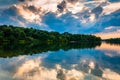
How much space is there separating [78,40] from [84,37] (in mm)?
6617

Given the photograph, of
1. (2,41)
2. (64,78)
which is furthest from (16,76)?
(2,41)

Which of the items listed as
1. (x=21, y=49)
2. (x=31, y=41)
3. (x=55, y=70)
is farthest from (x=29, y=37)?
(x=55, y=70)

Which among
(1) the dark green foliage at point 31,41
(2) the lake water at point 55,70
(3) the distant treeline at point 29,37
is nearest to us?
(2) the lake water at point 55,70

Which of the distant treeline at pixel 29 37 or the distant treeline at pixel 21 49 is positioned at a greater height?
the distant treeline at pixel 29 37

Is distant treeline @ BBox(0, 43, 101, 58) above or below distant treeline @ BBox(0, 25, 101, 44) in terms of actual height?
below

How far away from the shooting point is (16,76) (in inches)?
1060

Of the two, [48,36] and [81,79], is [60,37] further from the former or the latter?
[81,79]

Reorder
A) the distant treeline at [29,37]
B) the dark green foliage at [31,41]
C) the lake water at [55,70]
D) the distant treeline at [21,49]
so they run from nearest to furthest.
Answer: the lake water at [55,70] < the distant treeline at [21,49] < the dark green foliage at [31,41] < the distant treeline at [29,37]

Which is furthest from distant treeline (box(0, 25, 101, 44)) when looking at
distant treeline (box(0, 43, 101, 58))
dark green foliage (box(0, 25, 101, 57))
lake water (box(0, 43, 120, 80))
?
lake water (box(0, 43, 120, 80))

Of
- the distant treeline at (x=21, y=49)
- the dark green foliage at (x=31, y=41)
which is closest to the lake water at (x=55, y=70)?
the distant treeline at (x=21, y=49)

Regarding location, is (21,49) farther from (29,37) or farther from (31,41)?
(29,37)

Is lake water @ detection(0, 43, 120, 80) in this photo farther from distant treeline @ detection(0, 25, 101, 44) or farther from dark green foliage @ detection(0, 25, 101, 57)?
→ distant treeline @ detection(0, 25, 101, 44)

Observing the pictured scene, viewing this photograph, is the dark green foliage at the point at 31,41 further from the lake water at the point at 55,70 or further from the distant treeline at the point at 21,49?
the lake water at the point at 55,70

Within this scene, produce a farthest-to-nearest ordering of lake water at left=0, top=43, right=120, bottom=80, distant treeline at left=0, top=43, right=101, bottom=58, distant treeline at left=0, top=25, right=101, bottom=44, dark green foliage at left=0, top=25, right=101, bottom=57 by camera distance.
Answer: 1. distant treeline at left=0, top=25, right=101, bottom=44
2. dark green foliage at left=0, top=25, right=101, bottom=57
3. distant treeline at left=0, top=43, right=101, bottom=58
4. lake water at left=0, top=43, right=120, bottom=80
